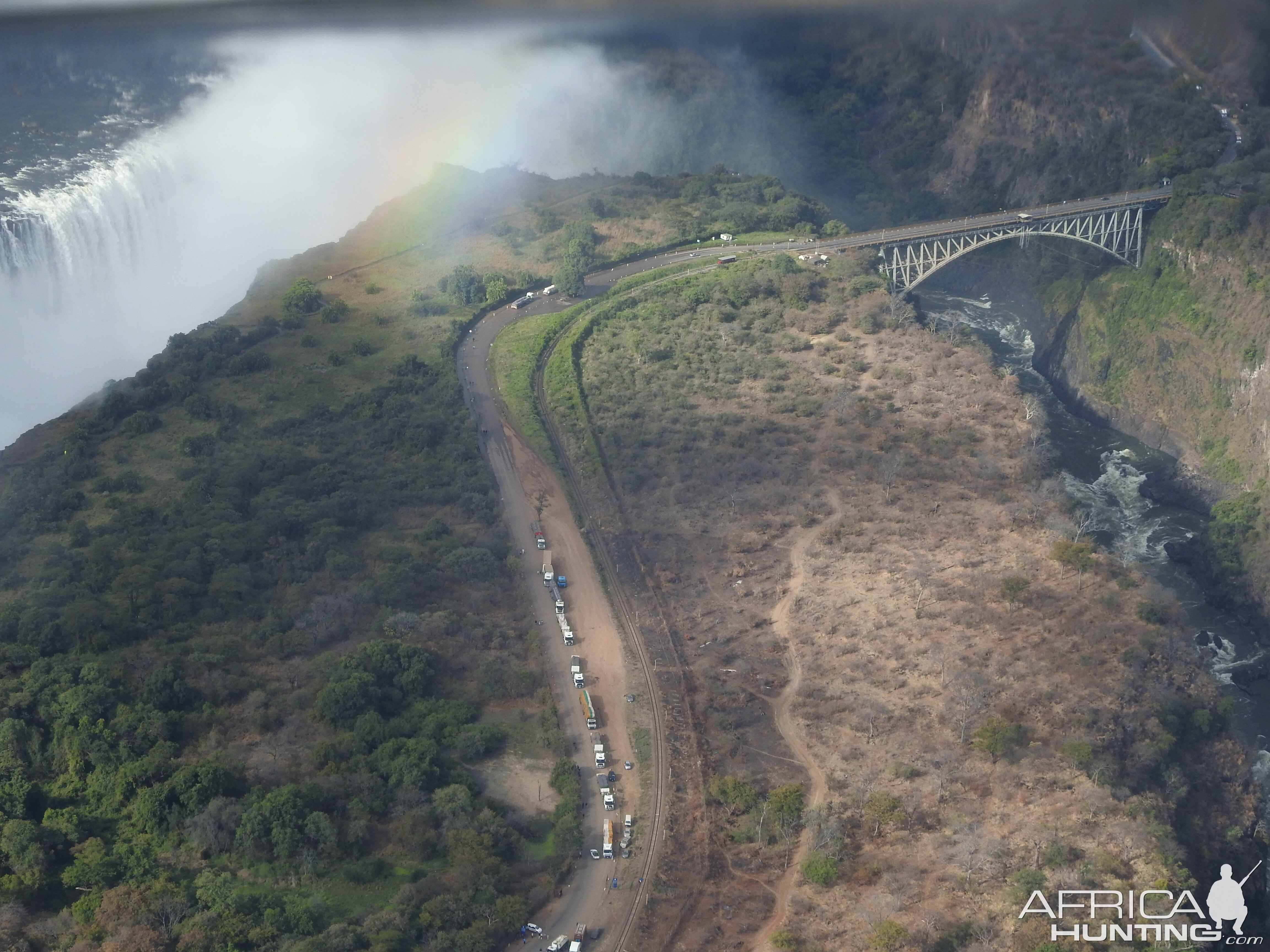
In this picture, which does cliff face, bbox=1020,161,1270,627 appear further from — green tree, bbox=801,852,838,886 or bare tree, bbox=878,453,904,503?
green tree, bbox=801,852,838,886

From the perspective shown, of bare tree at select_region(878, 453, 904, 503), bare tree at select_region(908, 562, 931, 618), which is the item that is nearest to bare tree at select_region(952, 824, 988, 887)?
bare tree at select_region(908, 562, 931, 618)

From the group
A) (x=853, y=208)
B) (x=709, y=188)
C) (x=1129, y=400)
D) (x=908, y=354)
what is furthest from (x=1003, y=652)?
(x=853, y=208)

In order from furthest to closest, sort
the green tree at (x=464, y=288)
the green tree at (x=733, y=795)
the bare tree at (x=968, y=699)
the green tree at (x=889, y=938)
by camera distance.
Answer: the green tree at (x=464, y=288), the bare tree at (x=968, y=699), the green tree at (x=733, y=795), the green tree at (x=889, y=938)

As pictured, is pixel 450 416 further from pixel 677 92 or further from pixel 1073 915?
pixel 677 92

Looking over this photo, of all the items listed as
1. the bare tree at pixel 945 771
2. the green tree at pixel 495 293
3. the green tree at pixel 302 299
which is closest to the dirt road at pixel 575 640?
the green tree at pixel 495 293

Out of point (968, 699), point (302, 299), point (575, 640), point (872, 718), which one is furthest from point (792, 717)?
point (302, 299)

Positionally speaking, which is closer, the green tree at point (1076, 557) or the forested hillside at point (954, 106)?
the green tree at point (1076, 557)

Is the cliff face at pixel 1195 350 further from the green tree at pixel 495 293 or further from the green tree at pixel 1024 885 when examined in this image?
the green tree at pixel 495 293
